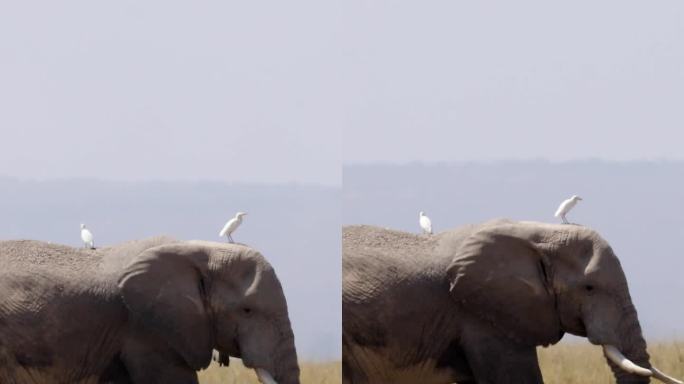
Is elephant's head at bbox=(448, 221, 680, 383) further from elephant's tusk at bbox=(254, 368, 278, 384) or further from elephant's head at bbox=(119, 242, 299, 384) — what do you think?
elephant's tusk at bbox=(254, 368, 278, 384)

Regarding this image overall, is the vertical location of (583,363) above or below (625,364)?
below

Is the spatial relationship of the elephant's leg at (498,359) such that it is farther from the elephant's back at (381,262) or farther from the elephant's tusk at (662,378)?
the elephant's tusk at (662,378)

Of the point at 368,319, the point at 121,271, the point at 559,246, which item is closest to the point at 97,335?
the point at 121,271

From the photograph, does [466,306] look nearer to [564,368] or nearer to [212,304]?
[212,304]

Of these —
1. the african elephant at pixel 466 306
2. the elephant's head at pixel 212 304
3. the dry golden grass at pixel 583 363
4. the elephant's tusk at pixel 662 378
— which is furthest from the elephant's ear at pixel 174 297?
the dry golden grass at pixel 583 363

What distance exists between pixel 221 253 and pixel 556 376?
473cm

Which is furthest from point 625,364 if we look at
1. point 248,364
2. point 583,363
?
point 583,363

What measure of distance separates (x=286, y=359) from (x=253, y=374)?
16.2 feet

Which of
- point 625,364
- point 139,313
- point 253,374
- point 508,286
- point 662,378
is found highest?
point 508,286

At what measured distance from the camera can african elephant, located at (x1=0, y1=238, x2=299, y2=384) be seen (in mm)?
16750

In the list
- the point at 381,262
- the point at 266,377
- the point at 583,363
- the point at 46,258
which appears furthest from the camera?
the point at 583,363

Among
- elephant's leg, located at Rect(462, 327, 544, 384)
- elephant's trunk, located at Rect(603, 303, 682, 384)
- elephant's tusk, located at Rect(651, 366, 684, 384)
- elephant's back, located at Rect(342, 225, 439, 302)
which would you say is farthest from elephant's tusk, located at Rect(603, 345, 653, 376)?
elephant's back, located at Rect(342, 225, 439, 302)

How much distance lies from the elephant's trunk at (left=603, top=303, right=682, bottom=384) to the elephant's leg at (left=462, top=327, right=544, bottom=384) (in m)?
0.75

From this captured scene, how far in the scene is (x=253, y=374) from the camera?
844 inches
